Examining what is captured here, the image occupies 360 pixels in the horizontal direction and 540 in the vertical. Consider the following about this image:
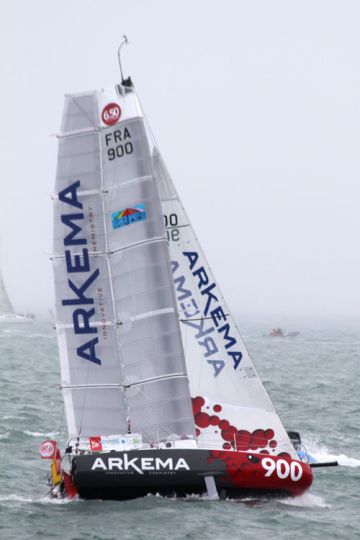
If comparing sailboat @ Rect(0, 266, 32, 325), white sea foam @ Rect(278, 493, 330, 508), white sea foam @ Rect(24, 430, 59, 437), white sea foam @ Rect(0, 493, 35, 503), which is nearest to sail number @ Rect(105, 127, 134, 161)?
white sea foam @ Rect(0, 493, 35, 503)

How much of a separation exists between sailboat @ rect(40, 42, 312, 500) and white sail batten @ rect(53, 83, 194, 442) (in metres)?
0.02

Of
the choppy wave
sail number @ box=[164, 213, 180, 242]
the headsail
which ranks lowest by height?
the choppy wave

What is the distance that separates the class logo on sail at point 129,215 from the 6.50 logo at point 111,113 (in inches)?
76.3

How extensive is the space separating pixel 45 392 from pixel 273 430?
824 inches

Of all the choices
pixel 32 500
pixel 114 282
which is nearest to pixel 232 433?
pixel 114 282

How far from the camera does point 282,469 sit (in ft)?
70.6

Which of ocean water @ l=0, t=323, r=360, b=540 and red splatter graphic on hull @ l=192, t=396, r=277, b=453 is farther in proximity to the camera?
Answer: red splatter graphic on hull @ l=192, t=396, r=277, b=453

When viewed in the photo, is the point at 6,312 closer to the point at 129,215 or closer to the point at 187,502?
the point at 129,215

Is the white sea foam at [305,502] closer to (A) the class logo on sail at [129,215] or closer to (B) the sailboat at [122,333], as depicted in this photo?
(B) the sailboat at [122,333]

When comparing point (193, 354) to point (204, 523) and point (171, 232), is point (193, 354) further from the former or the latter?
point (204, 523)

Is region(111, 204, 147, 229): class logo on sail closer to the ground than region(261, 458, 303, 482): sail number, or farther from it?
farther from it

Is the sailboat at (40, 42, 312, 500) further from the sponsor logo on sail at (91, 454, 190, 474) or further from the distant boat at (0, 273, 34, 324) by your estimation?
the distant boat at (0, 273, 34, 324)

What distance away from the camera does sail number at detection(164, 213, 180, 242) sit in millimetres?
23609

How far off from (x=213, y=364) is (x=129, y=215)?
13.9 feet
